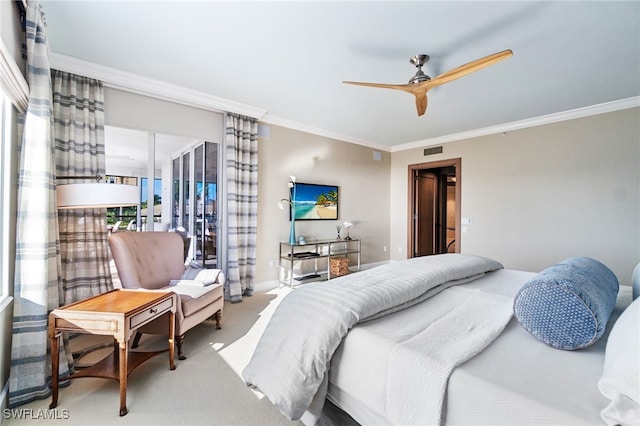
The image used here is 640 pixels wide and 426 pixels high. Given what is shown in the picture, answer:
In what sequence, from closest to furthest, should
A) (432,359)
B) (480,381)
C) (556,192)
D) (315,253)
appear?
(480,381) < (432,359) < (556,192) < (315,253)

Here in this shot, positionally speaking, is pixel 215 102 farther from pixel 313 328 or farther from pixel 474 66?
pixel 313 328

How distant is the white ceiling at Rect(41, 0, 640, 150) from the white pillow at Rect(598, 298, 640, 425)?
2150 mm

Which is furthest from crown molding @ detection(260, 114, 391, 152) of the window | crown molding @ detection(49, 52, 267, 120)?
the window

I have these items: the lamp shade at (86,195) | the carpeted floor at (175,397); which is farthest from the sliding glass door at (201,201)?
the lamp shade at (86,195)

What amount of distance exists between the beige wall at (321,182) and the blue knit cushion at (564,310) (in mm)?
3456

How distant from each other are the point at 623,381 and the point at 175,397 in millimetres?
2147

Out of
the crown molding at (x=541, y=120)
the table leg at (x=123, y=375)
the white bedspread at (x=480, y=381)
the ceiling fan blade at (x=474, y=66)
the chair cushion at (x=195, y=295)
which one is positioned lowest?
the table leg at (x=123, y=375)

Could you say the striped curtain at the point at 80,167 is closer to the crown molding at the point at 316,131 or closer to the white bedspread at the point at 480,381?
the crown molding at the point at 316,131

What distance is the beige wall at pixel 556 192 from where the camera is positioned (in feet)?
11.8

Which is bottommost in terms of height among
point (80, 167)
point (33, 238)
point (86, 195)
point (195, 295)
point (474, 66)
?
point (195, 295)

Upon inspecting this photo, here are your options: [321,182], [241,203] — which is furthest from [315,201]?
[241,203]

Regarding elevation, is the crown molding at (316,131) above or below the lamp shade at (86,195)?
above

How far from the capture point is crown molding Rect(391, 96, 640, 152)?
11.6ft

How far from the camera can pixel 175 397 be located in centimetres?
178
